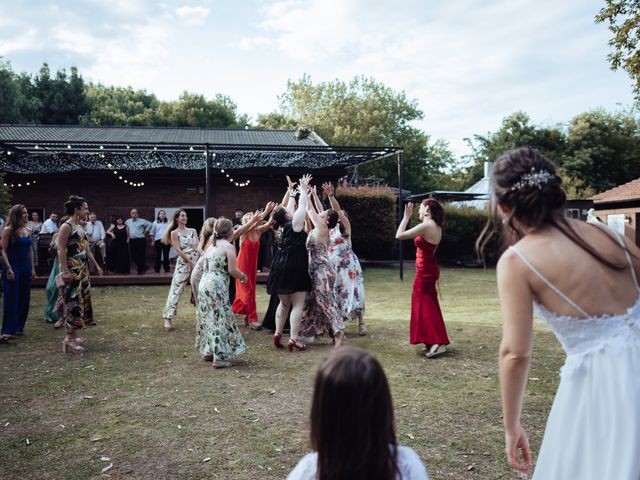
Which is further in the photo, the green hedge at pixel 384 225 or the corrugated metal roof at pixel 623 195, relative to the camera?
the corrugated metal roof at pixel 623 195

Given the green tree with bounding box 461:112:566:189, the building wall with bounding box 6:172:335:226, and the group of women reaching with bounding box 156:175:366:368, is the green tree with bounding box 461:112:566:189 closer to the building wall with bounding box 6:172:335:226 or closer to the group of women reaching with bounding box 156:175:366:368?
the building wall with bounding box 6:172:335:226

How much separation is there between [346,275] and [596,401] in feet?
22.7

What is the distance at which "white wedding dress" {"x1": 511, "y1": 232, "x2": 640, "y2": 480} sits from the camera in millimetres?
1967

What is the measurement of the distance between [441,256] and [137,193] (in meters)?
13.9

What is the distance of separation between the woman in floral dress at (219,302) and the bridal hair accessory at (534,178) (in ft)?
15.8

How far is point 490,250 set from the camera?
24859 millimetres

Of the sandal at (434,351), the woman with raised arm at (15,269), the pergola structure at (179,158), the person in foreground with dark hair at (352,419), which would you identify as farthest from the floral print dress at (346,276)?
the person in foreground with dark hair at (352,419)

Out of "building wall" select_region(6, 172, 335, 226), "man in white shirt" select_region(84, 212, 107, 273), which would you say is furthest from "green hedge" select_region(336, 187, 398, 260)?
"man in white shirt" select_region(84, 212, 107, 273)

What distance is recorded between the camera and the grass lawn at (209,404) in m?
3.96

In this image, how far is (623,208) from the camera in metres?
24.9

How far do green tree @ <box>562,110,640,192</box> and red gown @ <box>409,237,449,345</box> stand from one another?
31823 mm

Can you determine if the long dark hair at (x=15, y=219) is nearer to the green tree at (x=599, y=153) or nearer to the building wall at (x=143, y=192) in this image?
the building wall at (x=143, y=192)

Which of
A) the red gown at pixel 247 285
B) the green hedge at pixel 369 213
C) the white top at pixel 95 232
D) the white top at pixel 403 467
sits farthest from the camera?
the green hedge at pixel 369 213

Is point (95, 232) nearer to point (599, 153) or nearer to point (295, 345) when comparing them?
point (295, 345)
